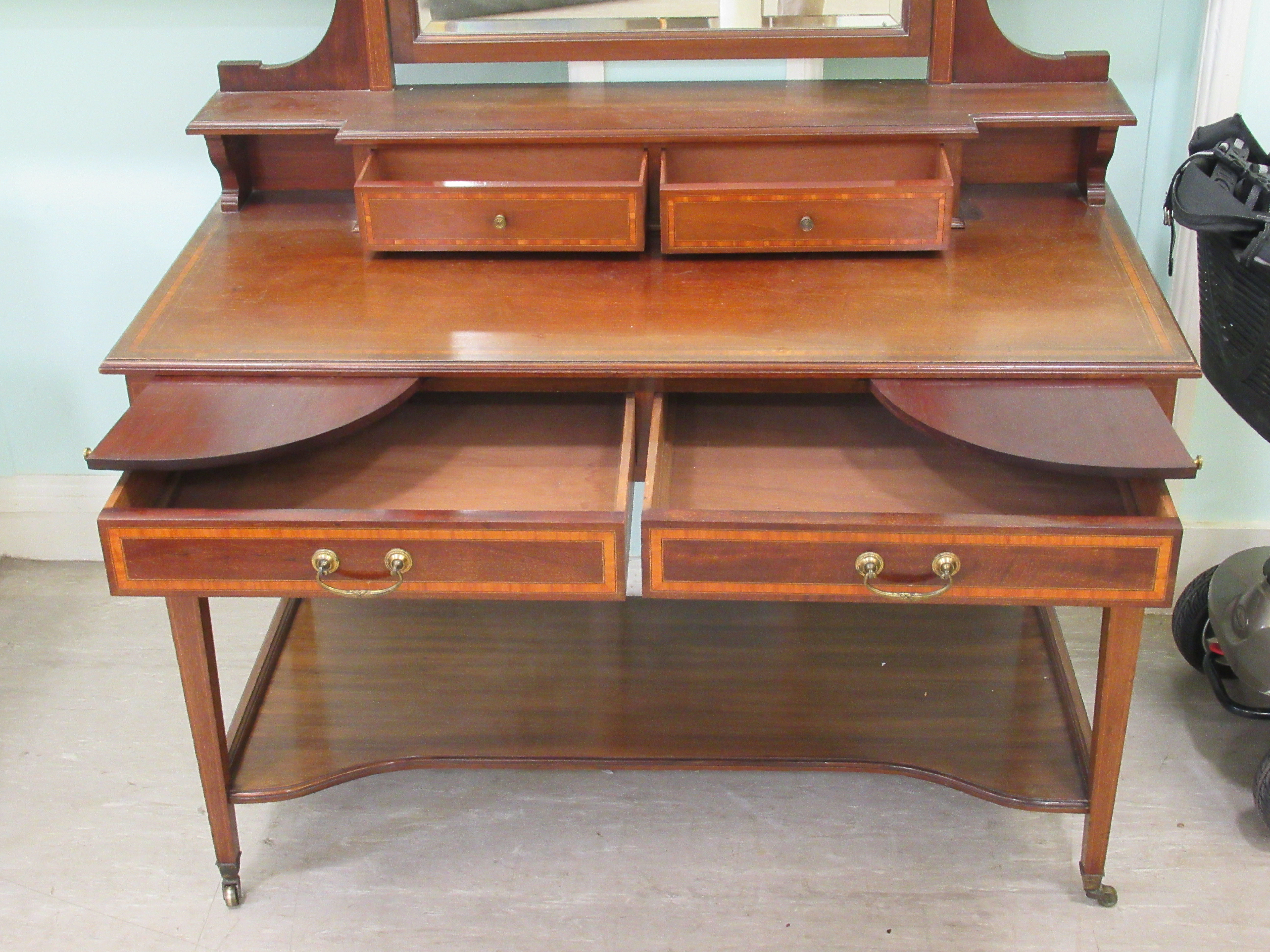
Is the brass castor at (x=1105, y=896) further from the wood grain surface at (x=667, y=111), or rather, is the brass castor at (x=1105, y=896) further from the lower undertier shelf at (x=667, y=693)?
the wood grain surface at (x=667, y=111)

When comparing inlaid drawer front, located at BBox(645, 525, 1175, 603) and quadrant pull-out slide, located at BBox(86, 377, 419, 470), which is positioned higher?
quadrant pull-out slide, located at BBox(86, 377, 419, 470)

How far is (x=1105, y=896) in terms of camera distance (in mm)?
1981

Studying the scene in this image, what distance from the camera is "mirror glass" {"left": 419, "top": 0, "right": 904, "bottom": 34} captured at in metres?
2.07

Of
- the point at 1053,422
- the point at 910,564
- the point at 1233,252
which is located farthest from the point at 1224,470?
the point at 910,564

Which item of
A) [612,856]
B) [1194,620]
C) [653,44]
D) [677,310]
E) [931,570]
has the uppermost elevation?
[653,44]

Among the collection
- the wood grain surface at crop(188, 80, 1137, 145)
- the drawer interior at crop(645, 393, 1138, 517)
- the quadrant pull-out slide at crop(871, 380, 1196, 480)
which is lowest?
the drawer interior at crop(645, 393, 1138, 517)

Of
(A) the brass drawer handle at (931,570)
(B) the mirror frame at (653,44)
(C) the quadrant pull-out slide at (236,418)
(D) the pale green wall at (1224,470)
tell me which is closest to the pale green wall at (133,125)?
(D) the pale green wall at (1224,470)

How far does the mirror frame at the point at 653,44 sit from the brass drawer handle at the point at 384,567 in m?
0.88

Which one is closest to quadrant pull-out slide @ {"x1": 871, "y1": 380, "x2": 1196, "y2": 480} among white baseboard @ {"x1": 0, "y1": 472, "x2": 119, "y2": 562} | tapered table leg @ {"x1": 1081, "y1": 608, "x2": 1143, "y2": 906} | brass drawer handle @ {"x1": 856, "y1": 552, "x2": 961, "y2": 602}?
brass drawer handle @ {"x1": 856, "y1": 552, "x2": 961, "y2": 602}

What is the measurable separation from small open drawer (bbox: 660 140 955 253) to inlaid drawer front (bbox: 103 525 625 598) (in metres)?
0.53

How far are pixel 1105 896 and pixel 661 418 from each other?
3.21ft

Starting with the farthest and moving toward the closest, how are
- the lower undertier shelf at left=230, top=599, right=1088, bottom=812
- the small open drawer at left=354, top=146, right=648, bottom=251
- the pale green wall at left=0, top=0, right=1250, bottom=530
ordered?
the pale green wall at left=0, top=0, right=1250, bottom=530 < the lower undertier shelf at left=230, top=599, right=1088, bottom=812 < the small open drawer at left=354, top=146, right=648, bottom=251

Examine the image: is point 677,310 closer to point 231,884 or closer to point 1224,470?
point 231,884

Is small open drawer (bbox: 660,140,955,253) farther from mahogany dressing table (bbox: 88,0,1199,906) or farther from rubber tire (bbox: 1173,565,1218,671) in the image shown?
rubber tire (bbox: 1173,565,1218,671)
